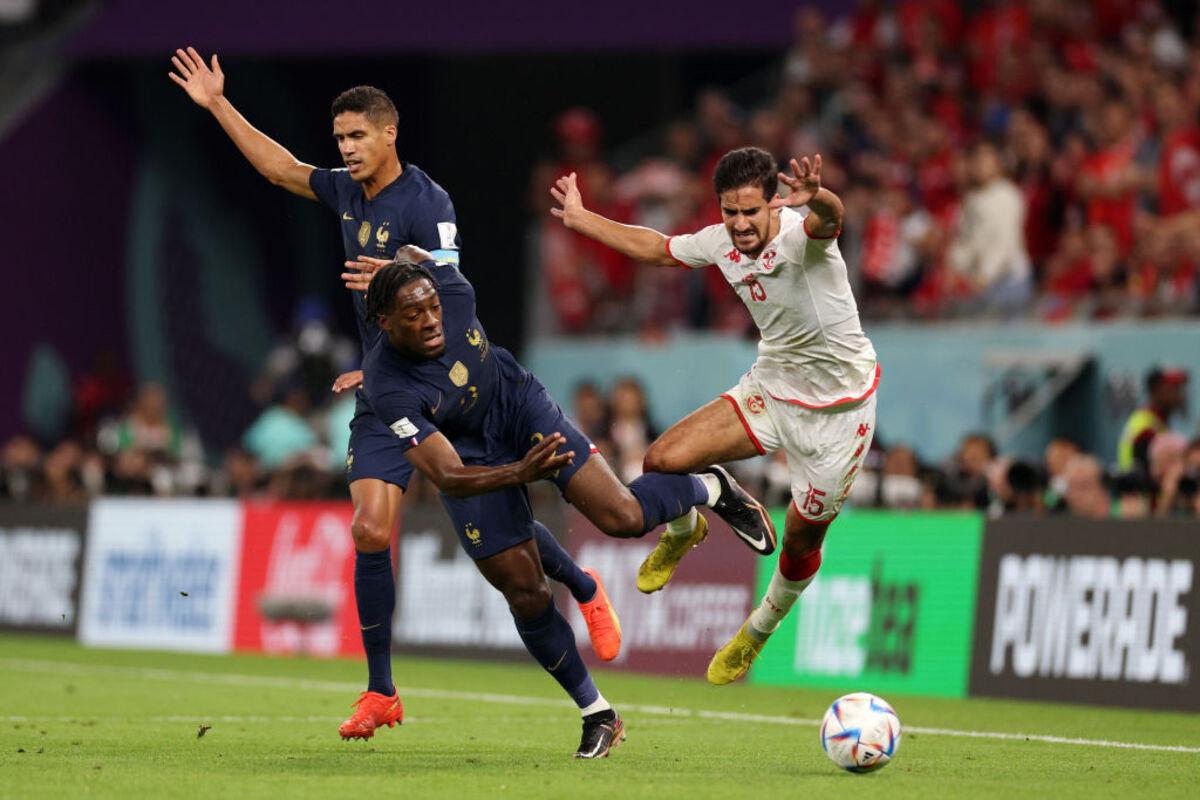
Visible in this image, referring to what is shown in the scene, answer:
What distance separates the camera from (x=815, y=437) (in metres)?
10.8

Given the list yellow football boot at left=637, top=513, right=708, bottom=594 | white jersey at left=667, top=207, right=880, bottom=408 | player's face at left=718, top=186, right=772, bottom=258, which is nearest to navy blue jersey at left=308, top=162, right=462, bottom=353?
white jersey at left=667, top=207, right=880, bottom=408

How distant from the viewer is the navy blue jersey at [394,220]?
10086 mm

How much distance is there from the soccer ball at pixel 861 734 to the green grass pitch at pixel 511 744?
90 mm

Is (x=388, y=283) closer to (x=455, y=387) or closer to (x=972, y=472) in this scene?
(x=455, y=387)

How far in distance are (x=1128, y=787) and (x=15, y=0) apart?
20.0 metres

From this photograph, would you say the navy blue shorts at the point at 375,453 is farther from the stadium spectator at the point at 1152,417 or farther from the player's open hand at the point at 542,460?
the stadium spectator at the point at 1152,417

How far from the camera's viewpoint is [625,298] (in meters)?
21.2

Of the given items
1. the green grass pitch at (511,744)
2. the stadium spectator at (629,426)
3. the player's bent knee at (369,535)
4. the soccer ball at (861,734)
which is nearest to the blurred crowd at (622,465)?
the stadium spectator at (629,426)

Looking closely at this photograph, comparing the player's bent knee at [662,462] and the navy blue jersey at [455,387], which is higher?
the navy blue jersey at [455,387]

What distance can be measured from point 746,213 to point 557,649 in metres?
2.21

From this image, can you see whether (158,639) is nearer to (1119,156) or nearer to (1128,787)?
(1119,156)

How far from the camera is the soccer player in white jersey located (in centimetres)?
1000

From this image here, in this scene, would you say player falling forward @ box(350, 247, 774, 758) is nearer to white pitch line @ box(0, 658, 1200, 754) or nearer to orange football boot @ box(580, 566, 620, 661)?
orange football boot @ box(580, 566, 620, 661)

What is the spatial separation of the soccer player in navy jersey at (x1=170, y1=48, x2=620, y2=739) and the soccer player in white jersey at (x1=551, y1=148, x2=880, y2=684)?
1.74 feet
